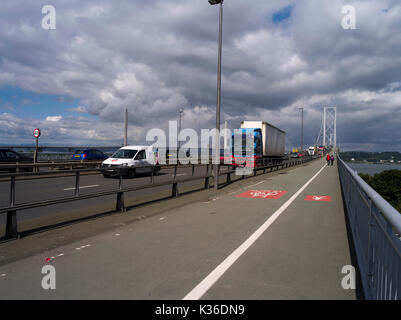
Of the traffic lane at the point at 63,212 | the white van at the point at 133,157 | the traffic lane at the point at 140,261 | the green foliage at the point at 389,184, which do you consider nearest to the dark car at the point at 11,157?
the white van at the point at 133,157

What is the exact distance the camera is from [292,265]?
5.30 metres

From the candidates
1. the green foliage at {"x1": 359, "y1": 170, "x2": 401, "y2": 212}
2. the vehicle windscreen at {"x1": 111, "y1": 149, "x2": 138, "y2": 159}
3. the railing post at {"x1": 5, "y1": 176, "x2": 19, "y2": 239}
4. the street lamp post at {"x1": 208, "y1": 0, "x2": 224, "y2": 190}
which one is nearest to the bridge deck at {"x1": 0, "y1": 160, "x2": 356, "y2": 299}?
the railing post at {"x1": 5, "y1": 176, "x2": 19, "y2": 239}

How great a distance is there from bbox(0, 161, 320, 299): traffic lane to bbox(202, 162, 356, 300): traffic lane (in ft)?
1.46

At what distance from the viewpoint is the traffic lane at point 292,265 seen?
4.23 m

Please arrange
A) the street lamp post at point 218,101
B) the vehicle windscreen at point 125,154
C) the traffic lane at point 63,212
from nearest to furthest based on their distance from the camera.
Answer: the traffic lane at point 63,212
the street lamp post at point 218,101
the vehicle windscreen at point 125,154

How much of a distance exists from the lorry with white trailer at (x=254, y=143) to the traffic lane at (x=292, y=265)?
16828mm

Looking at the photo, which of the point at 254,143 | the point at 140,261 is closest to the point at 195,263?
the point at 140,261

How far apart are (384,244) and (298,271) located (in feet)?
5.68

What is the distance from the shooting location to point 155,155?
2244 cm

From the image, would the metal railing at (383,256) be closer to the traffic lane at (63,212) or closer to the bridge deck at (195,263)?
the bridge deck at (195,263)

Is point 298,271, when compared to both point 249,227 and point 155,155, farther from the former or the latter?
point 155,155

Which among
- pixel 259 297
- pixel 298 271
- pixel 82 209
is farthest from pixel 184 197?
pixel 259 297

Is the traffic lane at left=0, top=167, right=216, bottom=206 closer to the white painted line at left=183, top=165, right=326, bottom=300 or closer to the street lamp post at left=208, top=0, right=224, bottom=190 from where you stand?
the white painted line at left=183, top=165, right=326, bottom=300
